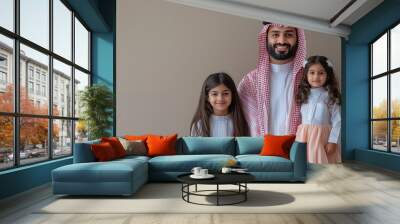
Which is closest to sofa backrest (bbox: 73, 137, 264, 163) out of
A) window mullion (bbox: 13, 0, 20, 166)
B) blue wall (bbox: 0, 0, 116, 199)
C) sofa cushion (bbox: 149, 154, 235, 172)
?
sofa cushion (bbox: 149, 154, 235, 172)

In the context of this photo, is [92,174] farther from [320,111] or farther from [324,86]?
[324,86]

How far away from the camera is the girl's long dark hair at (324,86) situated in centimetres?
895

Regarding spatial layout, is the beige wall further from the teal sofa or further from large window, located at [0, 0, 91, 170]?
the teal sofa

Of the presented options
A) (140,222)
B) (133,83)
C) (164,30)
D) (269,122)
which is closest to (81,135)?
(133,83)

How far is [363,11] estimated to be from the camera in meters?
8.48

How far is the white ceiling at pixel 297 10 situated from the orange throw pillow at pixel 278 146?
9.56 feet

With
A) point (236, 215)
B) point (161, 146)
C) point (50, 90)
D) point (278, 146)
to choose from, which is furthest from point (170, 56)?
point (236, 215)

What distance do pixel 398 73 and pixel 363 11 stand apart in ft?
4.97

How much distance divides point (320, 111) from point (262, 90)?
145cm

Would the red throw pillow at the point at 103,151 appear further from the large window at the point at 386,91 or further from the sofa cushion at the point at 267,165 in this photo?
the large window at the point at 386,91

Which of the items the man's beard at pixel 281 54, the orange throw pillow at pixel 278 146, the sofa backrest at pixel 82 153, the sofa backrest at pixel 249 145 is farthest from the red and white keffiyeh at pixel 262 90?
the sofa backrest at pixel 82 153

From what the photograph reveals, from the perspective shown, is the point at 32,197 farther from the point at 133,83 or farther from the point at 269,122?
the point at 269,122

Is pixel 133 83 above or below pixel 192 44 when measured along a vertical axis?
below

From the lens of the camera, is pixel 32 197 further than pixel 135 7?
No
